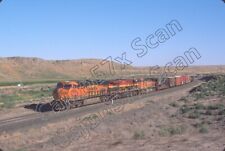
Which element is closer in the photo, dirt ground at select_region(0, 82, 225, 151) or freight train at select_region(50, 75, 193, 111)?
dirt ground at select_region(0, 82, 225, 151)

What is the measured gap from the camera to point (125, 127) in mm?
26469

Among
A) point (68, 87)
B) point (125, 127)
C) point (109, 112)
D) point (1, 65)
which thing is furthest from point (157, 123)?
point (1, 65)

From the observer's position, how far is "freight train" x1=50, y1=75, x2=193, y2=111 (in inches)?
1593

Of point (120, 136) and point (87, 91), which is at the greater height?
point (87, 91)

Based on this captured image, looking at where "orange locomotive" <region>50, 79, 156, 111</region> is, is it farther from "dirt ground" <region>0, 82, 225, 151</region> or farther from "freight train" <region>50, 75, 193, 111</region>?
"dirt ground" <region>0, 82, 225, 151</region>

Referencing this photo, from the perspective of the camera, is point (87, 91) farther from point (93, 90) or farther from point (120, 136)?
point (120, 136)

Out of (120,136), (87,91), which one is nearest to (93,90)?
(87,91)

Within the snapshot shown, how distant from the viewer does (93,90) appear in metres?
44.9

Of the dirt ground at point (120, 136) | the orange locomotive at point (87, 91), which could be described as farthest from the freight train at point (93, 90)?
the dirt ground at point (120, 136)

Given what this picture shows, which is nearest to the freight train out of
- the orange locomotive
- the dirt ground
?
the orange locomotive

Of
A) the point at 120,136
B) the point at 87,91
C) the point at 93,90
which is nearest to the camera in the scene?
the point at 120,136

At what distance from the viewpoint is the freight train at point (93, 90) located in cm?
4047

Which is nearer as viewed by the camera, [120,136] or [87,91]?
[120,136]

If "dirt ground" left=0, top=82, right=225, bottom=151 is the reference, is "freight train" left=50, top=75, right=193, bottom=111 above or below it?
above
